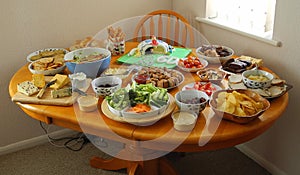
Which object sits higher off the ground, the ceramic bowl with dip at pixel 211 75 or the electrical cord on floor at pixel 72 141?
the ceramic bowl with dip at pixel 211 75

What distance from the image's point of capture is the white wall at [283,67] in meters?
1.87

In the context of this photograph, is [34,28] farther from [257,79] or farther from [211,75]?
[257,79]

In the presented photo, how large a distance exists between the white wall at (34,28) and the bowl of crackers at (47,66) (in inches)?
15.9

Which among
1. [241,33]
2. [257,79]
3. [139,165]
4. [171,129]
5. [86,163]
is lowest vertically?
[86,163]

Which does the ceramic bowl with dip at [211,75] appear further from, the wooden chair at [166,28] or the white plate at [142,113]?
the wooden chair at [166,28]

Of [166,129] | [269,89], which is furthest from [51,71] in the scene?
[269,89]

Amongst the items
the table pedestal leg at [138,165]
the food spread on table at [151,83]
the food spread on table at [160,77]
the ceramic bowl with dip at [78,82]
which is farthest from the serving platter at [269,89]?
the ceramic bowl with dip at [78,82]

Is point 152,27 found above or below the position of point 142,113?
above

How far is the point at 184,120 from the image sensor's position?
1375mm

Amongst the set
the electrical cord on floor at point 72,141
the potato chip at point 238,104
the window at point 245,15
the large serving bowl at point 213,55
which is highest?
the window at point 245,15

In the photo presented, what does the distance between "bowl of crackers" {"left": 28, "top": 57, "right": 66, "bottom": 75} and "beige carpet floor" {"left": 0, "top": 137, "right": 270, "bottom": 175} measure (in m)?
0.78

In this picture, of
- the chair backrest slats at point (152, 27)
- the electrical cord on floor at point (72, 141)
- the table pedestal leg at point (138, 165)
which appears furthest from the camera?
the chair backrest slats at point (152, 27)

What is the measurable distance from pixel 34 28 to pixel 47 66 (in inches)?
Result: 21.6

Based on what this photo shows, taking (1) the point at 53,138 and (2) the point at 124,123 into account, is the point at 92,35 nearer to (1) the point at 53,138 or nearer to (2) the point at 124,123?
(1) the point at 53,138
